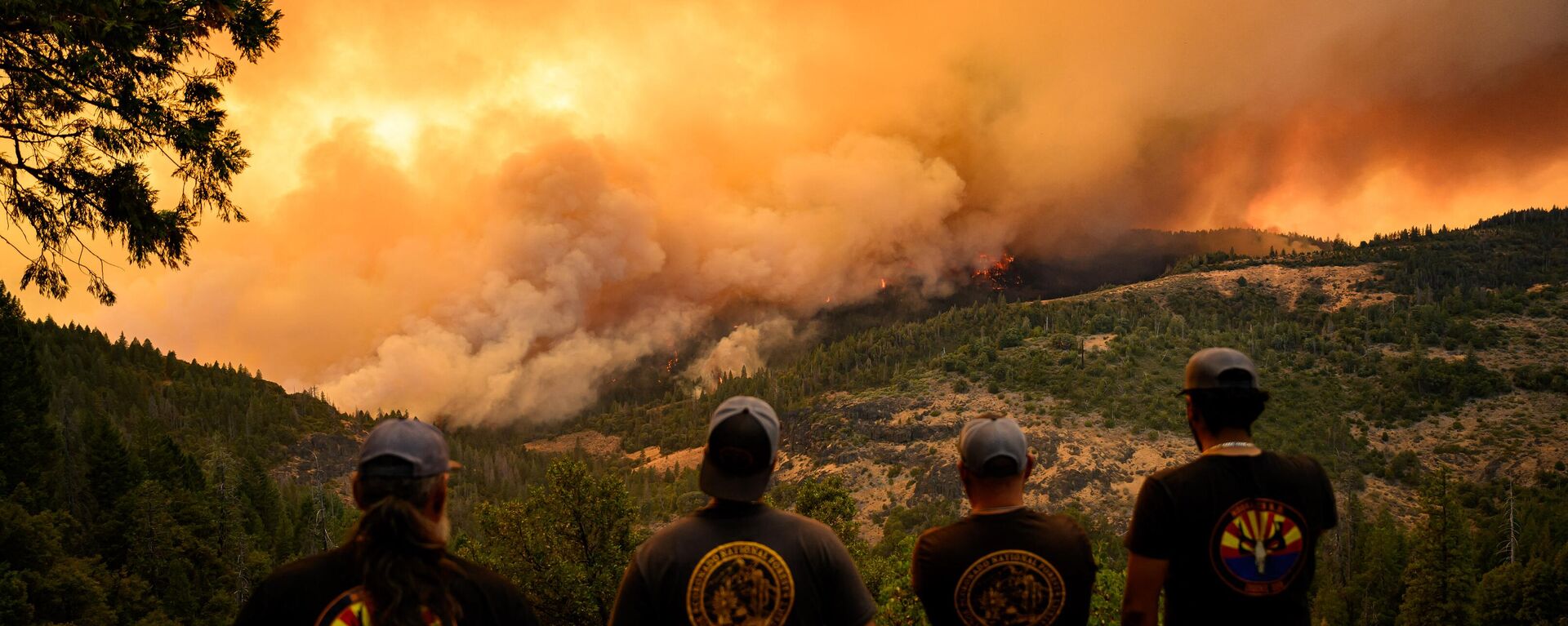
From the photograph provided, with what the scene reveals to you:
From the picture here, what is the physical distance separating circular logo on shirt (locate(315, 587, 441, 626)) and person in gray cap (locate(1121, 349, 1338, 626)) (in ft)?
13.6

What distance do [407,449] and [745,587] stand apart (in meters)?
1.96

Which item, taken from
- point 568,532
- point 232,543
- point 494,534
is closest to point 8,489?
point 232,543

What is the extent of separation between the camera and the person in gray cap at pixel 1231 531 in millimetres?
4836

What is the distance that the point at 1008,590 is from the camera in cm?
509

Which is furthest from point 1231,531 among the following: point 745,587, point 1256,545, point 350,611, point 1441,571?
point 1441,571

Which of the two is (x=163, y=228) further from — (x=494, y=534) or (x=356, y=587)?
(x=494, y=534)

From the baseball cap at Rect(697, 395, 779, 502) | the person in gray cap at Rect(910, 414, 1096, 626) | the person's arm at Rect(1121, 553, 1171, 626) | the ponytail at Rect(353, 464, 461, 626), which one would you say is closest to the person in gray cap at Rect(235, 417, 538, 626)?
the ponytail at Rect(353, 464, 461, 626)

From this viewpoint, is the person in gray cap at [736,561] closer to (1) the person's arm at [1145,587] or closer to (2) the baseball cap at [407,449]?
(2) the baseball cap at [407,449]

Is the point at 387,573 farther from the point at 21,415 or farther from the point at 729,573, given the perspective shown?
the point at 21,415

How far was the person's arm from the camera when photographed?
16.1ft

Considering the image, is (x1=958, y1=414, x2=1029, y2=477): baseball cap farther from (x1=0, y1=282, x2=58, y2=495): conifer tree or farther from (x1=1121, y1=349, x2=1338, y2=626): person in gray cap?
(x1=0, y1=282, x2=58, y2=495): conifer tree

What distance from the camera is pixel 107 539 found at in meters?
56.8

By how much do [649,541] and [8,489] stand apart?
67.5 meters

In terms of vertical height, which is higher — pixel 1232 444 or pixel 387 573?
pixel 1232 444
